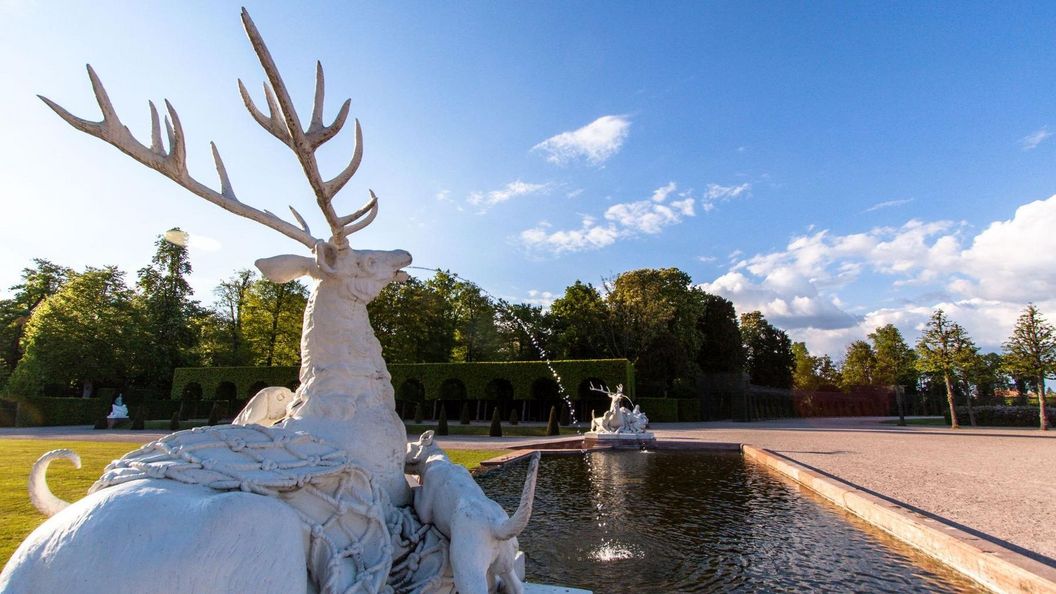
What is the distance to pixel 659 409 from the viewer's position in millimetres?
27766

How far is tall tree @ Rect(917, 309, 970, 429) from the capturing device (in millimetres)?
25328

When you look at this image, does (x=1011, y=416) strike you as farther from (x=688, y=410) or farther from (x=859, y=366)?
(x=859, y=366)

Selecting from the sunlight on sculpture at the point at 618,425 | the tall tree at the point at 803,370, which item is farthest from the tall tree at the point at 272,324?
the tall tree at the point at 803,370

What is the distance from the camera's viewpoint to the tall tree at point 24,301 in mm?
34906

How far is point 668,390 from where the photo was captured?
112 feet

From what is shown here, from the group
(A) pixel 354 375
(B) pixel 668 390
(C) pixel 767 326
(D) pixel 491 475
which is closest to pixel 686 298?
(B) pixel 668 390

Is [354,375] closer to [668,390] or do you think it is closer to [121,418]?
[121,418]

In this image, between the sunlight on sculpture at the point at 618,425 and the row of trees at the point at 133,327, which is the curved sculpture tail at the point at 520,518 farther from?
the row of trees at the point at 133,327

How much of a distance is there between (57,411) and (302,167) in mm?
33465

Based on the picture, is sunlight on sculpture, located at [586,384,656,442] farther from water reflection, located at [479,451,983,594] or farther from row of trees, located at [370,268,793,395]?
row of trees, located at [370,268,793,395]

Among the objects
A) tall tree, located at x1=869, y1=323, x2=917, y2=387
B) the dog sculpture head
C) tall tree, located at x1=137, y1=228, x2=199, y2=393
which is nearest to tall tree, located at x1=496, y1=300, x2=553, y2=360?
tall tree, located at x1=137, y1=228, x2=199, y2=393

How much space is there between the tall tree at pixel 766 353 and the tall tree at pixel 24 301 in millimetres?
51108

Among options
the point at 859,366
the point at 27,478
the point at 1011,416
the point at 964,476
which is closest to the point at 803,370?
the point at 859,366

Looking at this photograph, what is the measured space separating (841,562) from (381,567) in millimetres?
4293
